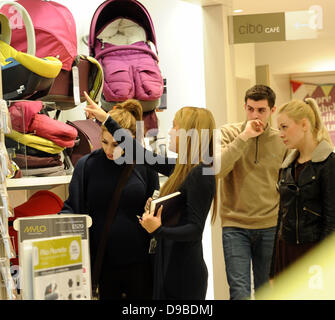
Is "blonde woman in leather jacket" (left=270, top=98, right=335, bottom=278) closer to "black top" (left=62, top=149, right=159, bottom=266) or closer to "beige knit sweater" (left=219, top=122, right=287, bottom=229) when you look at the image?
"beige knit sweater" (left=219, top=122, right=287, bottom=229)

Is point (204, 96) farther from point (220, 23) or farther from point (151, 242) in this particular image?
point (151, 242)

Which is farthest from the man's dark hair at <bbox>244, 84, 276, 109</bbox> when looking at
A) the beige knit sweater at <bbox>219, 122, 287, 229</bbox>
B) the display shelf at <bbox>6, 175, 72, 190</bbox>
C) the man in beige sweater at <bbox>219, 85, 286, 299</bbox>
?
the display shelf at <bbox>6, 175, 72, 190</bbox>

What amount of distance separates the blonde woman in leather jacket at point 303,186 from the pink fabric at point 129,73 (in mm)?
714

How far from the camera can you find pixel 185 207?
2.31m

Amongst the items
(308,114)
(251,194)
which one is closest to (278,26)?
(308,114)

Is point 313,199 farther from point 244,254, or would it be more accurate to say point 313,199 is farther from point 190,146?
point 190,146

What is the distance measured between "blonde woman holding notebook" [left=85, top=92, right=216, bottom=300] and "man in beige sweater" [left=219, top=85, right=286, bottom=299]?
619mm

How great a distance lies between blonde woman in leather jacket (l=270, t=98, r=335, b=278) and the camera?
8.79 feet

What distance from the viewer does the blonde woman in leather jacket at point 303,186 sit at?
2.68 meters

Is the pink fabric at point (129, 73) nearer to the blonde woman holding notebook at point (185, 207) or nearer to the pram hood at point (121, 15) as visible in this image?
the pram hood at point (121, 15)

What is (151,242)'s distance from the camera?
236 centimetres

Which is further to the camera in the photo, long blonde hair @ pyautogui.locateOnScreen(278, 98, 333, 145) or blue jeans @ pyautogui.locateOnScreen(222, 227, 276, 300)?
blue jeans @ pyautogui.locateOnScreen(222, 227, 276, 300)

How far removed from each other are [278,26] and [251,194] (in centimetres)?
136
